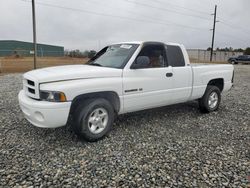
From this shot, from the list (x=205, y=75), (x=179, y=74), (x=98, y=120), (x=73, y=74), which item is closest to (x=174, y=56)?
(x=179, y=74)

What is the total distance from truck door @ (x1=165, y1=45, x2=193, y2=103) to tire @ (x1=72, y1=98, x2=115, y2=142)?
1.76m

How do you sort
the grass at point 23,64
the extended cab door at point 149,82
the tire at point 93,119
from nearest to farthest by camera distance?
the tire at point 93,119 → the extended cab door at point 149,82 → the grass at point 23,64

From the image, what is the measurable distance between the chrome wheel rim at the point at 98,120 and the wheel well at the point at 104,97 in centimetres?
24

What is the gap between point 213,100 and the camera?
5793 millimetres

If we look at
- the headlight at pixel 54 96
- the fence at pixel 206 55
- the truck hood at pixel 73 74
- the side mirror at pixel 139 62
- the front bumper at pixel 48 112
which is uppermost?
the fence at pixel 206 55

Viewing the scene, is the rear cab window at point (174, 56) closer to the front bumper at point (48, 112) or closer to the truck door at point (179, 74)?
the truck door at point (179, 74)

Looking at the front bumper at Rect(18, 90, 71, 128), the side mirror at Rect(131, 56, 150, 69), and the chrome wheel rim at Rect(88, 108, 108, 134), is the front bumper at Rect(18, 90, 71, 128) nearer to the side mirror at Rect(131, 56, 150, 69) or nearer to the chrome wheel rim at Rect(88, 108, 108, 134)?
the chrome wheel rim at Rect(88, 108, 108, 134)

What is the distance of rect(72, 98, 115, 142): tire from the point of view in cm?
355

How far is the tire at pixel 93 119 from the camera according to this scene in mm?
3553

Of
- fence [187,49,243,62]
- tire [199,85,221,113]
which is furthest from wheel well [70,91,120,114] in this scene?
fence [187,49,243,62]

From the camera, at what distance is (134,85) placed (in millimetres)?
4074

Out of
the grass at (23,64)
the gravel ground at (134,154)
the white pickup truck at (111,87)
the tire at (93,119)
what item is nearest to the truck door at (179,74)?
the white pickup truck at (111,87)

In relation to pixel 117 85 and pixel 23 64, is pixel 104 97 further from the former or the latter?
pixel 23 64

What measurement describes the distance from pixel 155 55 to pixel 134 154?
239 centimetres
